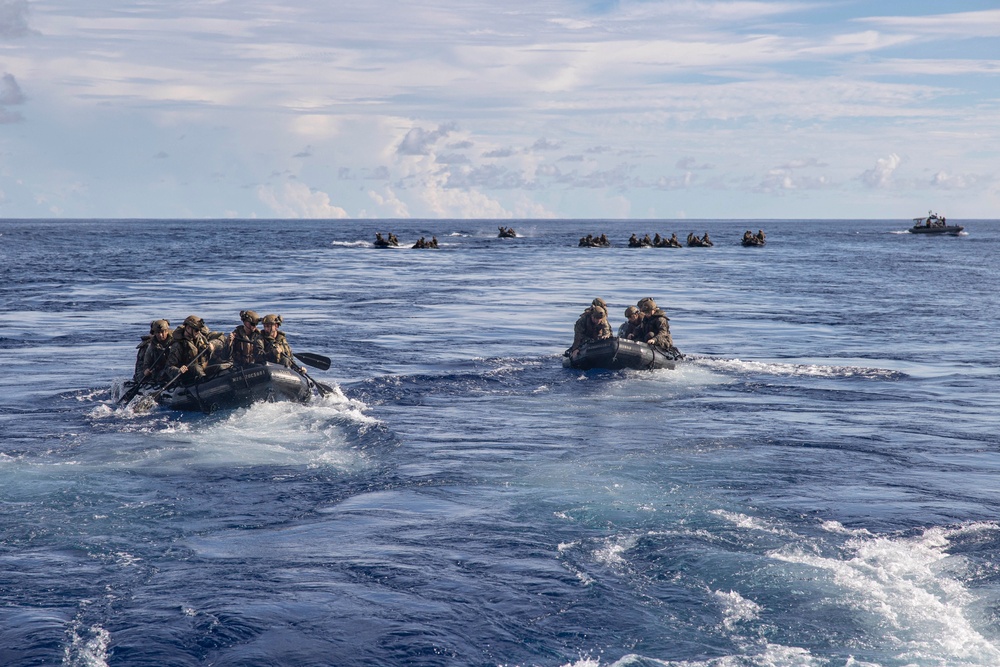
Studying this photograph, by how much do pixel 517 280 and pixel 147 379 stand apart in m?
41.7

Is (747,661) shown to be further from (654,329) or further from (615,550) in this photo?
(654,329)

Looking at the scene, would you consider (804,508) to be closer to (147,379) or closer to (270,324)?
(270,324)

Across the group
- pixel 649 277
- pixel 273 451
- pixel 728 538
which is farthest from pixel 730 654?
pixel 649 277

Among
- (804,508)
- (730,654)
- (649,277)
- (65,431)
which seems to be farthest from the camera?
(649,277)

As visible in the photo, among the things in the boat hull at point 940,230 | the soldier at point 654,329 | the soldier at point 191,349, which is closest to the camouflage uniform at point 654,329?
the soldier at point 654,329

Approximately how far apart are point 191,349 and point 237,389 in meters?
1.78

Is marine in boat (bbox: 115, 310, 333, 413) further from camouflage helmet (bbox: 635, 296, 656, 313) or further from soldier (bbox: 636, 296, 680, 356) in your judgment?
camouflage helmet (bbox: 635, 296, 656, 313)

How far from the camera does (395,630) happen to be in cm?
1063

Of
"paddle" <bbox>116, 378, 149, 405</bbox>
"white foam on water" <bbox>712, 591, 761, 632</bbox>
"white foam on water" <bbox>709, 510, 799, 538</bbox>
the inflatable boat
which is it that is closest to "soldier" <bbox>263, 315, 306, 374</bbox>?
"paddle" <bbox>116, 378, 149, 405</bbox>

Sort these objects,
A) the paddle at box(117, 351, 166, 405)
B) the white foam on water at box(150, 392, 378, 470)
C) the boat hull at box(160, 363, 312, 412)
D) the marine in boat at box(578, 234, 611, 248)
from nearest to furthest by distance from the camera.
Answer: the white foam on water at box(150, 392, 378, 470)
the boat hull at box(160, 363, 312, 412)
the paddle at box(117, 351, 166, 405)
the marine in boat at box(578, 234, 611, 248)

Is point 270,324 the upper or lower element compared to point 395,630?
upper

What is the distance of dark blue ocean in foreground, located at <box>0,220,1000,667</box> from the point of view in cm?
1051

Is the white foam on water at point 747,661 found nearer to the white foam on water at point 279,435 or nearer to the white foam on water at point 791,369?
the white foam on water at point 279,435

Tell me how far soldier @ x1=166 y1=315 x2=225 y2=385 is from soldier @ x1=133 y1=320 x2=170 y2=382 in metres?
0.16
